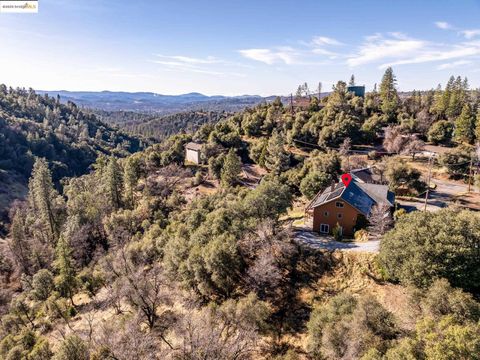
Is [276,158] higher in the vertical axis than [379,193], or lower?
higher

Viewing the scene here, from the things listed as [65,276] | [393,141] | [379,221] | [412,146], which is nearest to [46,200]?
[65,276]

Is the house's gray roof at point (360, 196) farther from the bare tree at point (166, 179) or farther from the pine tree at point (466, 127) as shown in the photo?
the pine tree at point (466, 127)

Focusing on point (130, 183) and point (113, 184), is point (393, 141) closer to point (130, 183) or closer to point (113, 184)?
point (130, 183)

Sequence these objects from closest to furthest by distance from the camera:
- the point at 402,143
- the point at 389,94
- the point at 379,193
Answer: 1. the point at 379,193
2. the point at 402,143
3. the point at 389,94

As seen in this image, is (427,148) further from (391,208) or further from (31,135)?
(31,135)

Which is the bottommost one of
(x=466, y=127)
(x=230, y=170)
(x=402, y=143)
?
(x=230, y=170)

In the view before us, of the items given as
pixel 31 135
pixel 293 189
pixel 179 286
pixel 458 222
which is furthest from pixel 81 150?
pixel 458 222

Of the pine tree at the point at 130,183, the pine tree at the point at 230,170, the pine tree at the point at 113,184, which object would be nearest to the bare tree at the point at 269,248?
the pine tree at the point at 230,170
